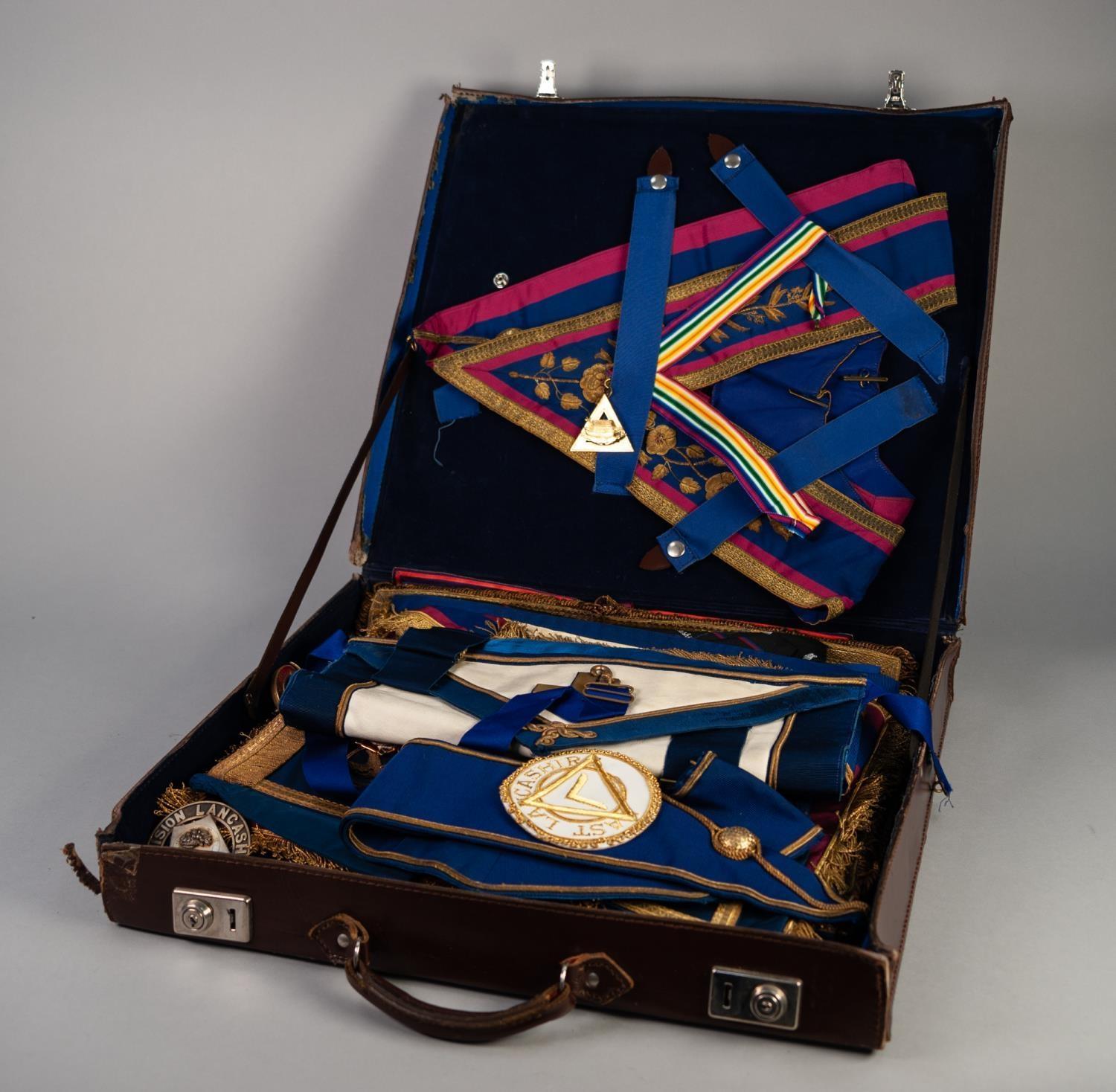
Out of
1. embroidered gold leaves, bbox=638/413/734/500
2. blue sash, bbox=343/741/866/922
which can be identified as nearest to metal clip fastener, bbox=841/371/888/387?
embroidered gold leaves, bbox=638/413/734/500

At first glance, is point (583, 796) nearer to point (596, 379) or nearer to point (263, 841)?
point (263, 841)

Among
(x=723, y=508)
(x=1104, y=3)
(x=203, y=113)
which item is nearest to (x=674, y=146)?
(x=723, y=508)

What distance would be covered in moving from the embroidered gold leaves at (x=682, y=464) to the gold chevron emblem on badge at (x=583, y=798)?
2.58 ft

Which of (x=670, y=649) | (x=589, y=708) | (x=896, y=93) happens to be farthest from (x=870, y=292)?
(x=589, y=708)

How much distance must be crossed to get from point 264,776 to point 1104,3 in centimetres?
222

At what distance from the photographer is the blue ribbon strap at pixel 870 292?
2.60m

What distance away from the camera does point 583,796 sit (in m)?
2.05

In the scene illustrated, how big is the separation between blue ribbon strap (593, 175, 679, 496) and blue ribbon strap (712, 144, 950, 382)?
7.5 inches

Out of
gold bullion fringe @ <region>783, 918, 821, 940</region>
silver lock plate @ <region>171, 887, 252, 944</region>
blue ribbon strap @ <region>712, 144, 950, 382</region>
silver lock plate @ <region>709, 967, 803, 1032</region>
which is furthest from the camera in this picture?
blue ribbon strap @ <region>712, 144, 950, 382</region>

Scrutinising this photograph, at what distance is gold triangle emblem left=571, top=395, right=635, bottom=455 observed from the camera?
276cm

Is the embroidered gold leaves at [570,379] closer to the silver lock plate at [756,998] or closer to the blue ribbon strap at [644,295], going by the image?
the blue ribbon strap at [644,295]

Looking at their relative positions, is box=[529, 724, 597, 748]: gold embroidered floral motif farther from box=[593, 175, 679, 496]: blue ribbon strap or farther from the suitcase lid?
box=[593, 175, 679, 496]: blue ribbon strap

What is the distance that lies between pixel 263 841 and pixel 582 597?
3.11 ft

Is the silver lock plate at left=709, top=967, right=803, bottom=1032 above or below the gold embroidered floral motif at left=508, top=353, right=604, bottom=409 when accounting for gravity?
below
